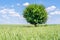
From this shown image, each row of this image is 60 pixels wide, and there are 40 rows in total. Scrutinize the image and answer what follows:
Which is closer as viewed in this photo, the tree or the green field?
the green field

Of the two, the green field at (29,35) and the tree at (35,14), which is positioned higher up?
the tree at (35,14)

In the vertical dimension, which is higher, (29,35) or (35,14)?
(35,14)

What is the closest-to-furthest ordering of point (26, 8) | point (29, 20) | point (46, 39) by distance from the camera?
point (46, 39)
point (29, 20)
point (26, 8)

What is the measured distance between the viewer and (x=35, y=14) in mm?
56812

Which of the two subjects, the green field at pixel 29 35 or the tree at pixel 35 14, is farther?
the tree at pixel 35 14

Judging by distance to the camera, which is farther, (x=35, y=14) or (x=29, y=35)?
(x=35, y=14)

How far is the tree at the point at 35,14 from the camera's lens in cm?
5681

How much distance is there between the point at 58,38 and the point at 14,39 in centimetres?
142

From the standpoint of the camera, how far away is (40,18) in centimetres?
5681

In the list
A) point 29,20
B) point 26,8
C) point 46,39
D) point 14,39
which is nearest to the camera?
point 14,39

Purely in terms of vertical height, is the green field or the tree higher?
the tree

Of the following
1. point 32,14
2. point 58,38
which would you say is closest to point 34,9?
point 32,14

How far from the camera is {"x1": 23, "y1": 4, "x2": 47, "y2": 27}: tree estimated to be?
56812 mm

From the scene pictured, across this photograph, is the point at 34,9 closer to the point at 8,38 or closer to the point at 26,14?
the point at 26,14
